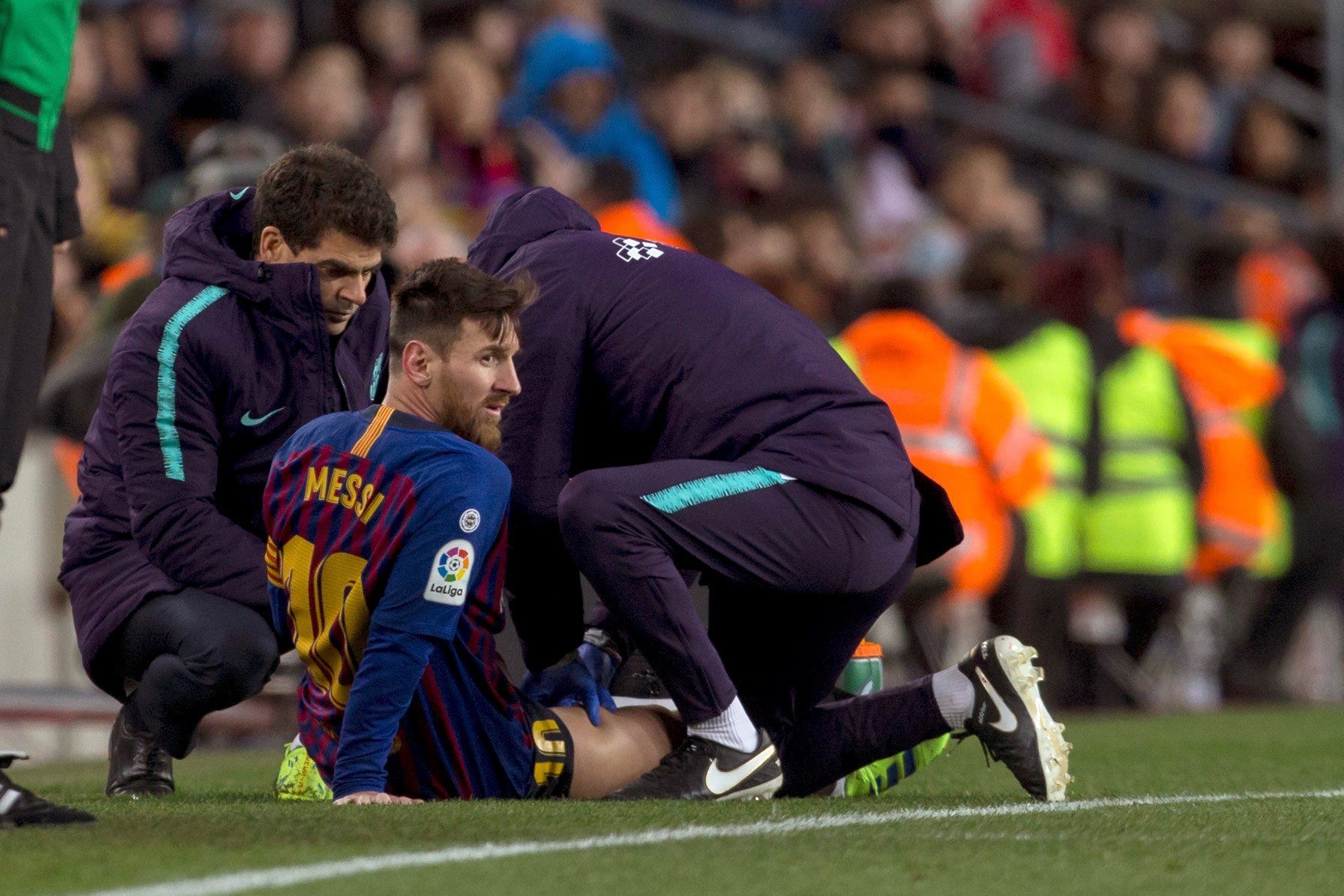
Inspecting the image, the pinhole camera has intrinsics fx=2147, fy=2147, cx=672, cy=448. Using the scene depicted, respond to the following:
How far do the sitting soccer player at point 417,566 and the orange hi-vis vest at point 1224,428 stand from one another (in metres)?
6.09

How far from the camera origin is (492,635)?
14.3 feet

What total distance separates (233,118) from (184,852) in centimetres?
610

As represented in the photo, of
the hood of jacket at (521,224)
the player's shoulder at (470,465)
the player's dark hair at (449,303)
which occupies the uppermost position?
the hood of jacket at (521,224)

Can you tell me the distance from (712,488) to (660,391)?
0.26 metres

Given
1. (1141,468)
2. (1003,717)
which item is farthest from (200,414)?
(1141,468)

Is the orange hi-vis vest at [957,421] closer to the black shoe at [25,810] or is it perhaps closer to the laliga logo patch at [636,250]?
the laliga logo patch at [636,250]

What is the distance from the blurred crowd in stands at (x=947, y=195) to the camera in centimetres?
910

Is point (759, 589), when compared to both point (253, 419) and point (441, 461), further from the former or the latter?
point (253, 419)

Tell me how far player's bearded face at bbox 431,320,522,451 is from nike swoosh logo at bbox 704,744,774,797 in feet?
2.68

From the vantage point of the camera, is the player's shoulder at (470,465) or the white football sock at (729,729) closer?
the player's shoulder at (470,465)

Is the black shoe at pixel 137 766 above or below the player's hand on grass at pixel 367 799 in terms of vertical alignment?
below

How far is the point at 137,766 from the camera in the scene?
15.9ft

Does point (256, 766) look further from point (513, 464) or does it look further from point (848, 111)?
point (848, 111)

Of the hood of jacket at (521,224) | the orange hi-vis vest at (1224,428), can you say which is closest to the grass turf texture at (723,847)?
the hood of jacket at (521,224)
